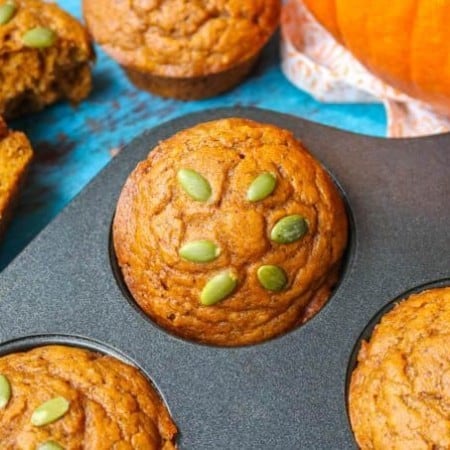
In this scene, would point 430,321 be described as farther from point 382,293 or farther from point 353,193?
point 353,193

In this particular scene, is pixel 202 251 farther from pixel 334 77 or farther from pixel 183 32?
pixel 334 77

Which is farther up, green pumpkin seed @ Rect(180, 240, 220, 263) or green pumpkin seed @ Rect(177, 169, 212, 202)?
green pumpkin seed @ Rect(177, 169, 212, 202)

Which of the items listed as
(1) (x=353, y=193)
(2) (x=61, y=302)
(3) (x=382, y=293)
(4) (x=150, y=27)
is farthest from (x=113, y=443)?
(4) (x=150, y=27)

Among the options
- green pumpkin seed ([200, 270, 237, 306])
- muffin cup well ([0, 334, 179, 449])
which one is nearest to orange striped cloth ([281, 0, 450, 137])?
green pumpkin seed ([200, 270, 237, 306])

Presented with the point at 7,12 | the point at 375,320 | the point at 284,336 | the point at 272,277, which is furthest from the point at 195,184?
the point at 7,12

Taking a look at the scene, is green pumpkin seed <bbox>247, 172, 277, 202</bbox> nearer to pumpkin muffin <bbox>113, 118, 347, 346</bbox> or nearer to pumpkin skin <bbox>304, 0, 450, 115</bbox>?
pumpkin muffin <bbox>113, 118, 347, 346</bbox>

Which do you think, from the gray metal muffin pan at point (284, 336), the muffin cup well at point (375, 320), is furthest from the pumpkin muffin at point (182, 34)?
the muffin cup well at point (375, 320)

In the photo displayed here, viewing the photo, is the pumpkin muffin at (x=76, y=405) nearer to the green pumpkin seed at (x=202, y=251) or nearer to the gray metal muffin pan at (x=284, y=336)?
the gray metal muffin pan at (x=284, y=336)
